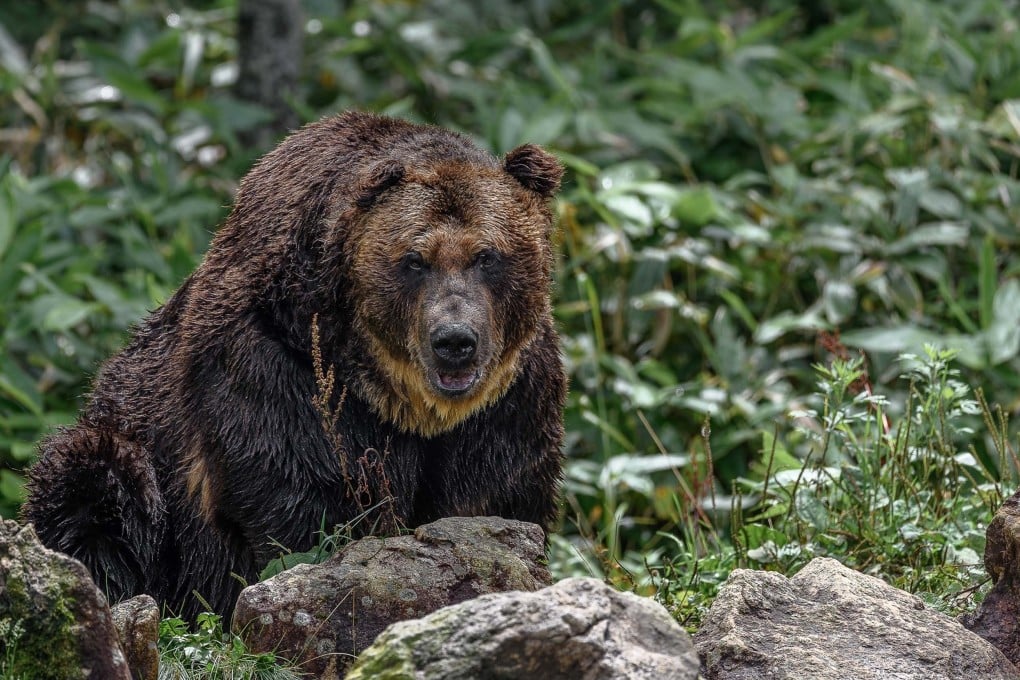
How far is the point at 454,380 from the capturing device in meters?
5.04

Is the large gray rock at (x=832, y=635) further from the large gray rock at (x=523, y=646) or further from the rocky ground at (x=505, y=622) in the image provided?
the large gray rock at (x=523, y=646)

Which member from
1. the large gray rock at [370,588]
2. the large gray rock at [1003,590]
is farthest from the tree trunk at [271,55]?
the large gray rock at [1003,590]

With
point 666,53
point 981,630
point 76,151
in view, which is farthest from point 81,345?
point 981,630

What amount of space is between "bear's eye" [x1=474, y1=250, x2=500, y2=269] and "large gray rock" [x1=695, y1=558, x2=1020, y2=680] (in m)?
1.52

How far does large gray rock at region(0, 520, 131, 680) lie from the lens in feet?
12.0

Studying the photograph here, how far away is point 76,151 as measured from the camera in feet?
36.7

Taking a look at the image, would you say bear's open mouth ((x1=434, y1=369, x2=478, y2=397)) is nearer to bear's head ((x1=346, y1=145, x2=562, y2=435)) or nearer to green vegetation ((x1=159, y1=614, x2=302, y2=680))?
bear's head ((x1=346, y1=145, x2=562, y2=435))

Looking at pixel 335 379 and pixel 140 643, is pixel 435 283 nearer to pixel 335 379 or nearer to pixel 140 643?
pixel 335 379

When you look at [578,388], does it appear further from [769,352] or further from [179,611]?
[179,611]

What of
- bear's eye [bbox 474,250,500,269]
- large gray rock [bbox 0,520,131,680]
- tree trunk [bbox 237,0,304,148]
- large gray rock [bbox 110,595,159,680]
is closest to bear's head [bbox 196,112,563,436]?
bear's eye [bbox 474,250,500,269]

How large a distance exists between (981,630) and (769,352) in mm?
4929

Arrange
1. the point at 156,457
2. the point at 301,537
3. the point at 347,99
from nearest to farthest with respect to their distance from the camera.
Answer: the point at 301,537 → the point at 156,457 → the point at 347,99

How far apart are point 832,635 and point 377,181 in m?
2.14

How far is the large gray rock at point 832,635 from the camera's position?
12.5 ft
